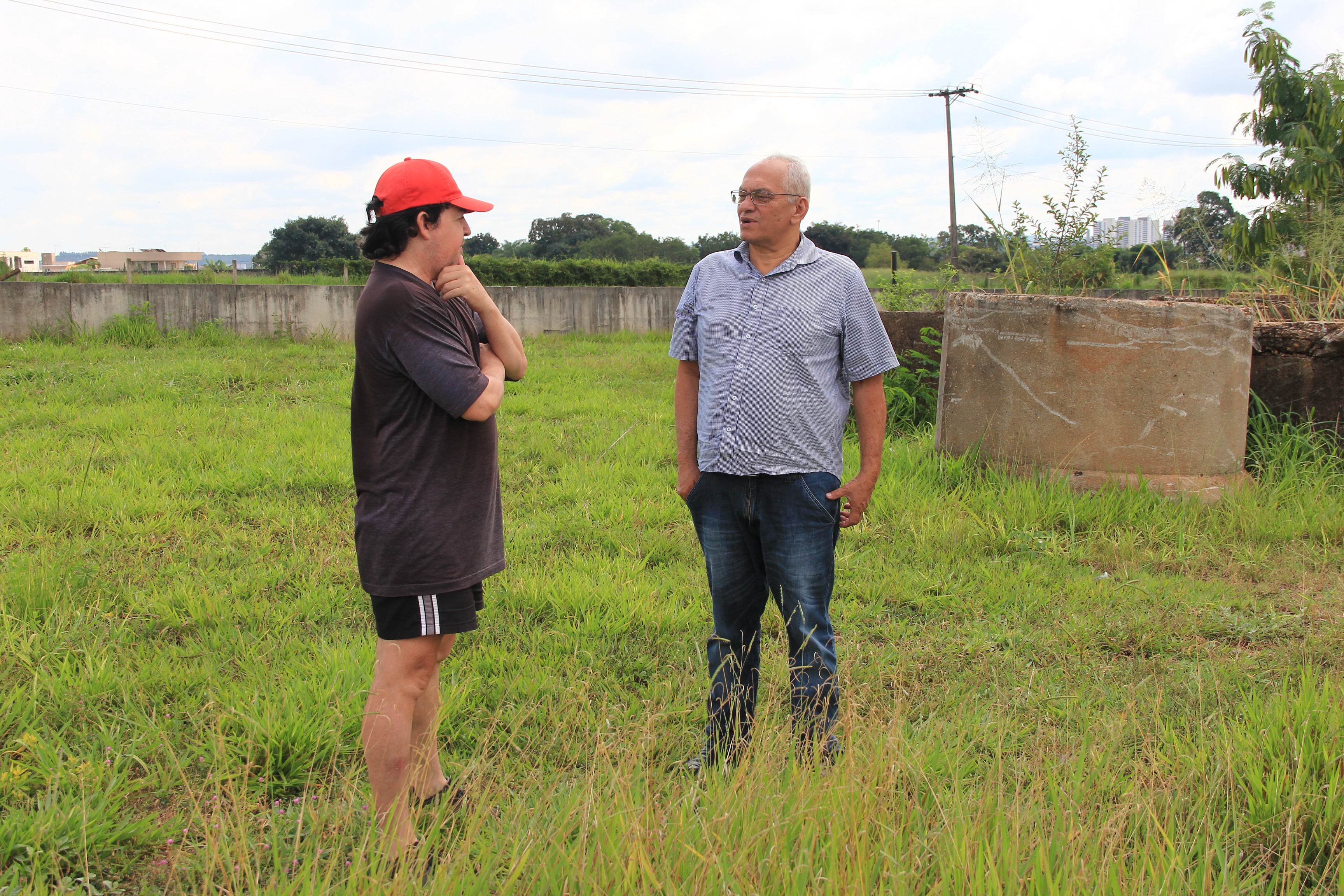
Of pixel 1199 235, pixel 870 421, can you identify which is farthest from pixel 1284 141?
pixel 870 421

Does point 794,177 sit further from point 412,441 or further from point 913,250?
point 913,250

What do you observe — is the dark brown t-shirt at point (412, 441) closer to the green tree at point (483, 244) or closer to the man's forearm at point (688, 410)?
the man's forearm at point (688, 410)

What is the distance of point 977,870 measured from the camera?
6.01ft

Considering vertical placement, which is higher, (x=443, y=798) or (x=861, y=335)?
(x=861, y=335)

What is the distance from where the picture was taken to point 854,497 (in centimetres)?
296

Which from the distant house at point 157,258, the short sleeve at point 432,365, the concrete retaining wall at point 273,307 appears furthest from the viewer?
the distant house at point 157,258

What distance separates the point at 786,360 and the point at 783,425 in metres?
0.20

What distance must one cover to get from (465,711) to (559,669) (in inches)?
18.1

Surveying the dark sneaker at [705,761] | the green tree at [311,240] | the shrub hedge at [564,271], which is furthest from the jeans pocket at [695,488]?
the green tree at [311,240]

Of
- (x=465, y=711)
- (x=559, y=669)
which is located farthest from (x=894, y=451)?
(x=465, y=711)

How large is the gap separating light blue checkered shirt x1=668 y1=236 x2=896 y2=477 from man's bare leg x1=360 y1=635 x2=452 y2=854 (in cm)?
106

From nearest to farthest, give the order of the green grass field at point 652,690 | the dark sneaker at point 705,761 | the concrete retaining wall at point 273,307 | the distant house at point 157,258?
the green grass field at point 652,690 → the dark sneaker at point 705,761 → the concrete retaining wall at point 273,307 → the distant house at point 157,258

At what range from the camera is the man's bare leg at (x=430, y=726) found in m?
2.52

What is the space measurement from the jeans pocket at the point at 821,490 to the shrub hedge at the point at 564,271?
35.3m
